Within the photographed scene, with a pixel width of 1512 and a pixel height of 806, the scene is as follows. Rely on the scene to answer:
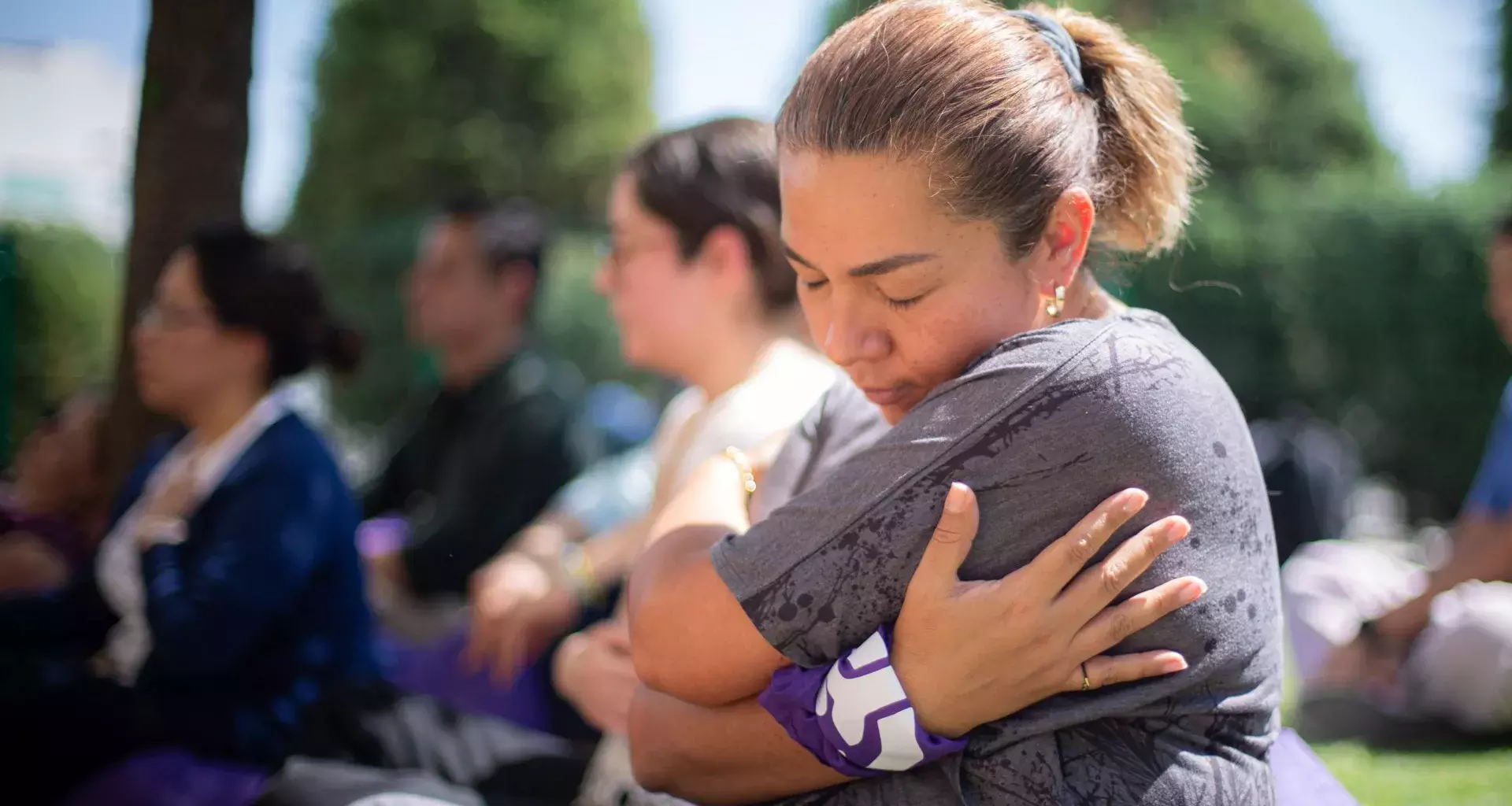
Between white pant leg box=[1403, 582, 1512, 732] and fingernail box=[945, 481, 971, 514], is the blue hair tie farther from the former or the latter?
white pant leg box=[1403, 582, 1512, 732]

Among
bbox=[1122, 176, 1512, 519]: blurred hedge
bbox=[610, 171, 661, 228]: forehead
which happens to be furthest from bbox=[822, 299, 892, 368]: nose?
bbox=[1122, 176, 1512, 519]: blurred hedge

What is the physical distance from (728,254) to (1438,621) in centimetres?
313

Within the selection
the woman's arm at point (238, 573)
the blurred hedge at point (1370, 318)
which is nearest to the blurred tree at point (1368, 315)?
the blurred hedge at point (1370, 318)

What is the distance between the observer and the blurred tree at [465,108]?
17.6 metres

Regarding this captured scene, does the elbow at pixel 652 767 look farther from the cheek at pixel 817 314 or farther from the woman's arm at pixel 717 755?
the cheek at pixel 817 314

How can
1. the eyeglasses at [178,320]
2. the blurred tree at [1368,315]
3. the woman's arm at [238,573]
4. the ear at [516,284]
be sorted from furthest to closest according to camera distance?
the blurred tree at [1368,315], the ear at [516,284], the eyeglasses at [178,320], the woman's arm at [238,573]

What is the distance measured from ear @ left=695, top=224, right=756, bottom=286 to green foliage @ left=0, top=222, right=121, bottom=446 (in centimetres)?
1129

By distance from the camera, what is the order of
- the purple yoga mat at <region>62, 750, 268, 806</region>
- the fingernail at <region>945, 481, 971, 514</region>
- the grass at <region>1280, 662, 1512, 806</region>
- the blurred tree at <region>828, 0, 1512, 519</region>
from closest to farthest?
the fingernail at <region>945, 481, 971, 514</region>
the purple yoga mat at <region>62, 750, 268, 806</region>
the grass at <region>1280, 662, 1512, 806</region>
the blurred tree at <region>828, 0, 1512, 519</region>

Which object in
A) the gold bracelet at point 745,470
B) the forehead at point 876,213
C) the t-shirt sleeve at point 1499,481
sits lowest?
the t-shirt sleeve at point 1499,481

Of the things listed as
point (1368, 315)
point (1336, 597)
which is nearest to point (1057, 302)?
point (1336, 597)

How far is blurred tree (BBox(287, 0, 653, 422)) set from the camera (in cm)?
1759

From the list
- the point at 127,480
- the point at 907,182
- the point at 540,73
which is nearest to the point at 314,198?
the point at 540,73

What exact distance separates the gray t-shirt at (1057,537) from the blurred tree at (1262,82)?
53.9 ft

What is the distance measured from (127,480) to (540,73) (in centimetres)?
1626
